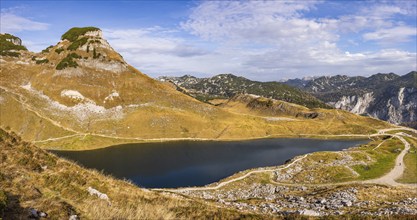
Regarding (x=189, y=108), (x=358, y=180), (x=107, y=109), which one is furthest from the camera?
(x=189, y=108)

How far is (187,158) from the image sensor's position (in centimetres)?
12481

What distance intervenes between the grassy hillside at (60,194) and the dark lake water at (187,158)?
66538mm

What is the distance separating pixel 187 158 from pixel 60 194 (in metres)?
109

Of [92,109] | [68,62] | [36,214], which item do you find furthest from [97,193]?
[68,62]

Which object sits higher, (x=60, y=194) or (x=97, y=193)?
(x=60, y=194)

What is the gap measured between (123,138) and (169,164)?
173 feet

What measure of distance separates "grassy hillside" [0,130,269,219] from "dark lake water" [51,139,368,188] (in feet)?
218

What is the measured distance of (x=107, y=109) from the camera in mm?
176375

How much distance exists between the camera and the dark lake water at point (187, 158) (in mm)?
96188

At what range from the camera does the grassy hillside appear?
1275 cm

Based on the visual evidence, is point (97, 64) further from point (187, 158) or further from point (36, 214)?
point (36, 214)

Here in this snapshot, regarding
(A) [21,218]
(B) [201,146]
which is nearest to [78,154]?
(B) [201,146]

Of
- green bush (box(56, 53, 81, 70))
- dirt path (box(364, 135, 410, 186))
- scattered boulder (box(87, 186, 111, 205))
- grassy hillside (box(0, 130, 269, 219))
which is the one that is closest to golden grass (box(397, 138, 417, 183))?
dirt path (box(364, 135, 410, 186))

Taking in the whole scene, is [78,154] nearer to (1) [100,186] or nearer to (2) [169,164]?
(2) [169,164]
